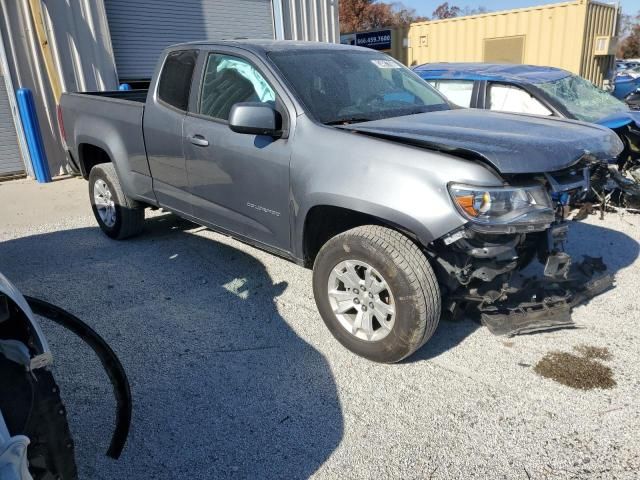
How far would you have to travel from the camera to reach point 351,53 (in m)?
4.15

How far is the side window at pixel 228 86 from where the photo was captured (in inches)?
147

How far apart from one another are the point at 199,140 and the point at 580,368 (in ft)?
9.82

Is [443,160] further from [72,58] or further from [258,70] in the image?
[72,58]

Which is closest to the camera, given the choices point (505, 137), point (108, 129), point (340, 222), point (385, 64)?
point (505, 137)

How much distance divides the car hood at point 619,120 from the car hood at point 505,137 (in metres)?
3.01

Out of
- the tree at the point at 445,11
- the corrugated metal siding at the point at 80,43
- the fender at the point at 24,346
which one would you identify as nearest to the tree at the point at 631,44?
the tree at the point at 445,11

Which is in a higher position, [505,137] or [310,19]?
[310,19]

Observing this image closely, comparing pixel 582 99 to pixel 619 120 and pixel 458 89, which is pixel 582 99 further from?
pixel 458 89

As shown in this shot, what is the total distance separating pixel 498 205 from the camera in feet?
8.94

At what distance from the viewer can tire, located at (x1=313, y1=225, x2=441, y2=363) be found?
291 centimetres

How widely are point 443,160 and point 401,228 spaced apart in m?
0.44

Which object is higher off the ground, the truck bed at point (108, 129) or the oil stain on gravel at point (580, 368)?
the truck bed at point (108, 129)

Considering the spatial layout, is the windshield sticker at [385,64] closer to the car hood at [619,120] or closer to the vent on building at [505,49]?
the car hood at [619,120]

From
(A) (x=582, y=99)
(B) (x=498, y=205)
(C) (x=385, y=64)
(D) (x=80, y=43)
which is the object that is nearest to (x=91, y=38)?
(D) (x=80, y=43)
